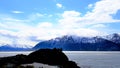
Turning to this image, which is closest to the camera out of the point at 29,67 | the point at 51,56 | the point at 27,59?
the point at 29,67

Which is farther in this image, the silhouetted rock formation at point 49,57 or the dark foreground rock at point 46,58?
the silhouetted rock formation at point 49,57

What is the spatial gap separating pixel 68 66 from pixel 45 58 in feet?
23.3

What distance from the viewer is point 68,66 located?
71.2 m

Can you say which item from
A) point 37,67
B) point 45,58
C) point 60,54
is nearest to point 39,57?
point 45,58

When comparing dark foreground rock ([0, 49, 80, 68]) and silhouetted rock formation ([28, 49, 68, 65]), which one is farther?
silhouetted rock formation ([28, 49, 68, 65])

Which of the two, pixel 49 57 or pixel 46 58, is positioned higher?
pixel 49 57

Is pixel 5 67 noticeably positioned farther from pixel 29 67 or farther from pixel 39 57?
→ pixel 39 57

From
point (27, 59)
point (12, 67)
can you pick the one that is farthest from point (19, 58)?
point (12, 67)

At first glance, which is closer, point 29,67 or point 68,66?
point 29,67

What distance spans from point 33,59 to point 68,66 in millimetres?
10273

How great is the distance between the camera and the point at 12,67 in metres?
51.3

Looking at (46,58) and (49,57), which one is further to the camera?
(49,57)

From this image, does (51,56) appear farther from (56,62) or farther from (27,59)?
(27,59)

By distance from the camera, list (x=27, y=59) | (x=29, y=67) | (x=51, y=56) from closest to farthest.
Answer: (x=29, y=67) → (x=27, y=59) → (x=51, y=56)
